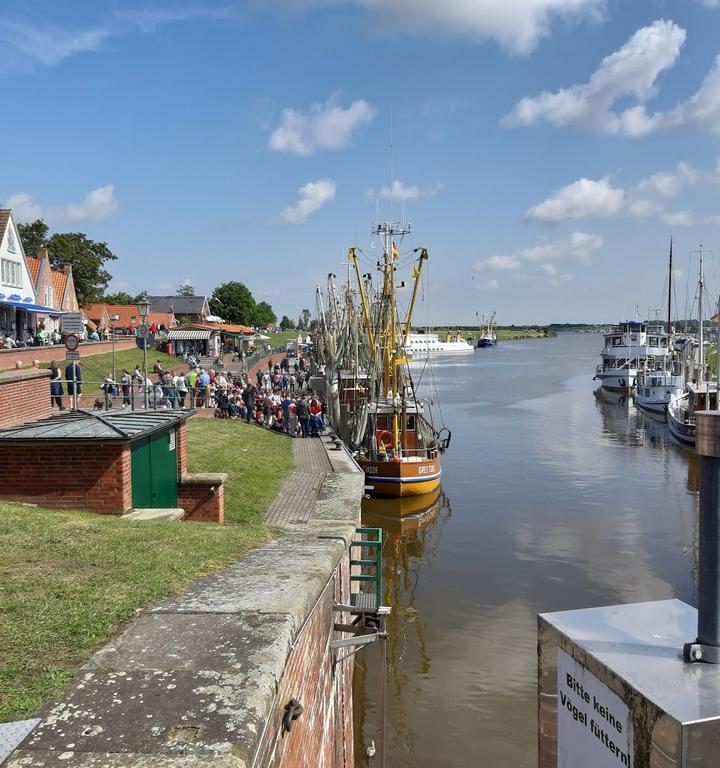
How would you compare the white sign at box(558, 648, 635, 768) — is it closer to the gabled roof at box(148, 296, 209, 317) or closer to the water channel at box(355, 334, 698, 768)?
the water channel at box(355, 334, 698, 768)

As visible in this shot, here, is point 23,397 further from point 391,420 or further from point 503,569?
point 391,420

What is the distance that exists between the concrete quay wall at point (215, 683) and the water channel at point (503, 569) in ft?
18.5

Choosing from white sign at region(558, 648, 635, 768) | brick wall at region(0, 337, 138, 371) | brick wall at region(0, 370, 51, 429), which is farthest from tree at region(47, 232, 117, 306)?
white sign at region(558, 648, 635, 768)

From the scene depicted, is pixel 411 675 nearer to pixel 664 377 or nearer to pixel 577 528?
pixel 577 528

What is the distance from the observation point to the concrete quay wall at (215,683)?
3.41m

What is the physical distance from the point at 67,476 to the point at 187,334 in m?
45.0

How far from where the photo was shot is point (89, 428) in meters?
9.25

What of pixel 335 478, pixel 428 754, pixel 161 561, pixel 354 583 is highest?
pixel 161 561

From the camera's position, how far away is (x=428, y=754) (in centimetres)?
1113

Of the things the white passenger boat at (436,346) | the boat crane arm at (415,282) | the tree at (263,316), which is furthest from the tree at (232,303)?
the boat crane arm at (415,282)

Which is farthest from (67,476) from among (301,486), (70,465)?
(301,486)

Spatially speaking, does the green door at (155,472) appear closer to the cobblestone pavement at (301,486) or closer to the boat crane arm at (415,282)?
the cobblestone pavement at (301,486)

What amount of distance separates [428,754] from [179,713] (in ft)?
28.5

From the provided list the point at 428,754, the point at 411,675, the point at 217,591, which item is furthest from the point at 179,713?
the point at 411,675
